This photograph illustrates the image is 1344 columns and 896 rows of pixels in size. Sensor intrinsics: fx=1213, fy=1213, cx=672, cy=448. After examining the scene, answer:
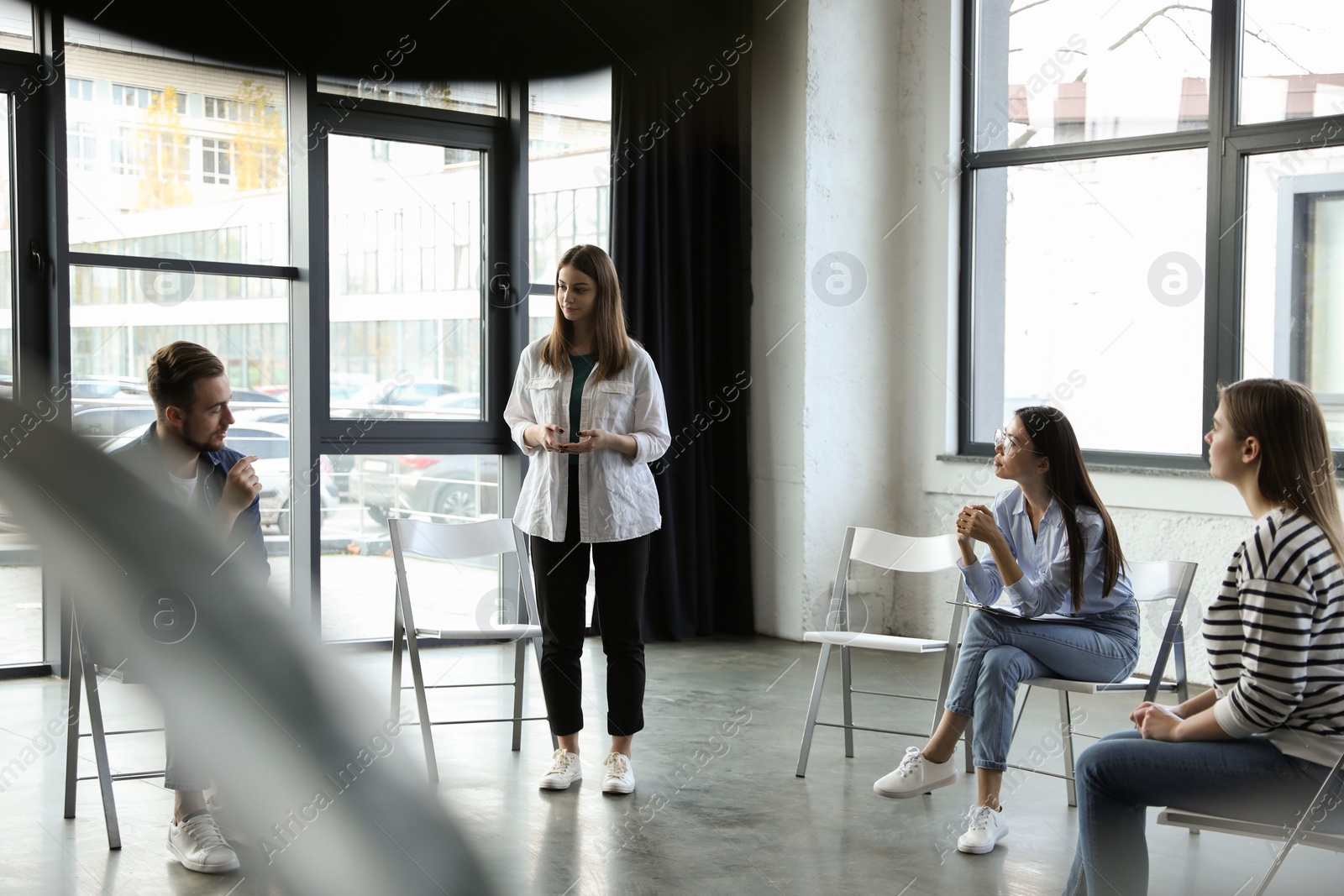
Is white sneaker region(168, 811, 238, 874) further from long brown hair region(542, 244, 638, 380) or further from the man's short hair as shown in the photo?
long brown hair region(542, 244, 638, 380)

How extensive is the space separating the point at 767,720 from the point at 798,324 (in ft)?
5.90

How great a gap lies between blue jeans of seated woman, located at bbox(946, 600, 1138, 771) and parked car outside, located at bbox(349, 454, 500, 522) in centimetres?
253

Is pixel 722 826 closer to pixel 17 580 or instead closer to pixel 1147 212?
pixel 17 580

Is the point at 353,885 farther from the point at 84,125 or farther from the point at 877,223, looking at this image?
the point at 877,223

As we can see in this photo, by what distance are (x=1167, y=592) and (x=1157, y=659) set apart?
18 centimetres

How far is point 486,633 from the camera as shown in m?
3.06

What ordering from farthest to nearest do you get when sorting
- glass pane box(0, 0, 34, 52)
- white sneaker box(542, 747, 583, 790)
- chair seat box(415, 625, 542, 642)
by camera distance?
1. glass pane box(0, 0, 34, 52)
2. chair seat box(415, 625, 542, 642)
3. white sneaker box(542, 747, 583, 790)

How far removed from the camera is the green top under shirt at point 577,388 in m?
2.95

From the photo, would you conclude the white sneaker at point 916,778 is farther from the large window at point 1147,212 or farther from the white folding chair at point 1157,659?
the large window at point 1147,212

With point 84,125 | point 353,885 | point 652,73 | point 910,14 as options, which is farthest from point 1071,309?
point 353,885

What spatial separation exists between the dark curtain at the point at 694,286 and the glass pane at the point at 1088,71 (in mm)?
1000

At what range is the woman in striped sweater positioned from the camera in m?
1.66

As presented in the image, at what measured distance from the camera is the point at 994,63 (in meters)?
4.82
